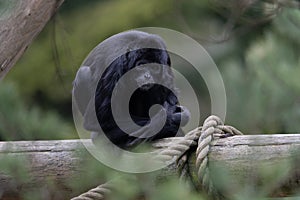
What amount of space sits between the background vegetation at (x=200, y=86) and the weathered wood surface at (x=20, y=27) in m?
0.22

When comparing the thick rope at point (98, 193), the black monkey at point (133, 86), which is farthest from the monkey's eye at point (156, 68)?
the thick rope at point (98, 193)

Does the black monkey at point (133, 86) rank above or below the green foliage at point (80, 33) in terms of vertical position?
above

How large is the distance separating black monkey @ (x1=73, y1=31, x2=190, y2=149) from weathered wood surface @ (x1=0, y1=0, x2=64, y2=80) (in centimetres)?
16

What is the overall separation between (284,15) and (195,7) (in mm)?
1846

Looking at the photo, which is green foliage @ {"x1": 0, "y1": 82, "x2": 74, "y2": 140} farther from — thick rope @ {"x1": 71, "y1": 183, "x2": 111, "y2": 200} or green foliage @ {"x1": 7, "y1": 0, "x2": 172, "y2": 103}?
green foliage @ {"x1": 7, "y1": 0, "x2": 172, "y2": 103}

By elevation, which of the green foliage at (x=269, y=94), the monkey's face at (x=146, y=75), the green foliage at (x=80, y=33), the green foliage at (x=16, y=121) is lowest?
the green foliage at (x=80, y=33)

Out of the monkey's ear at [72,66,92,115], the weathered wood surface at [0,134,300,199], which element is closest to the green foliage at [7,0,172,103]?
the monkey's ear at [72,66,92,115]

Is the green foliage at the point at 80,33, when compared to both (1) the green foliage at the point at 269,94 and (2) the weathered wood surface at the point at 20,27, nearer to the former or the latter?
(1) the green foliage at the point at 269,94

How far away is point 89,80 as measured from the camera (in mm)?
1439

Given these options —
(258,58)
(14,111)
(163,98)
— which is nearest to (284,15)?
(258,58)

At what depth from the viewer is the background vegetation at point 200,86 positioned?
159 cm

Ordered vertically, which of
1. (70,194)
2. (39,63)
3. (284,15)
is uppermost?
(70,194)

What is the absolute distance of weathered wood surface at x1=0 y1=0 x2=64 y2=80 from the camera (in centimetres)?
128

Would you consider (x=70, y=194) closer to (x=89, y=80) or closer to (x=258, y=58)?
(x=89, y=80)
